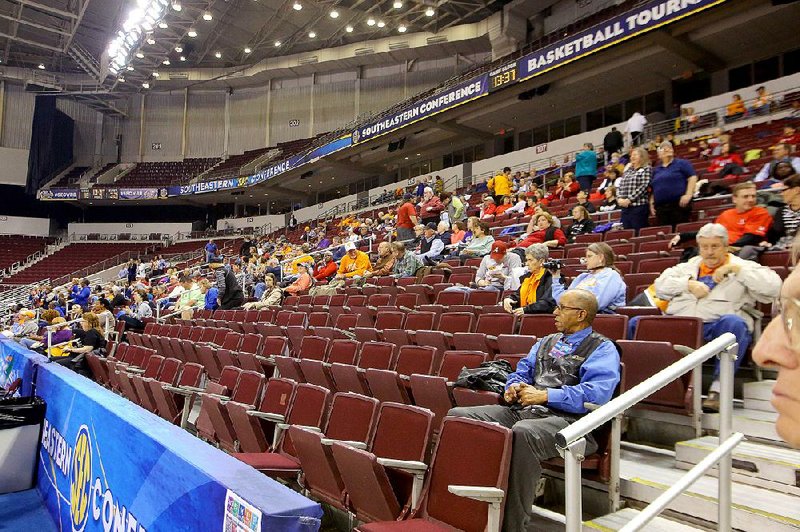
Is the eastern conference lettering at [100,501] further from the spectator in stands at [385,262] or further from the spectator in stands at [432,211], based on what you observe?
the spectator in stands at [432,211]

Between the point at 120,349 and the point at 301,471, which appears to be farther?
the point at 120,349

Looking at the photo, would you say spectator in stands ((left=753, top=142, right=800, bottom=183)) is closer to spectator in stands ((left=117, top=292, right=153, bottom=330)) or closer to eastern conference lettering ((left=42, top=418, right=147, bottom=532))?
eastern conference lettering ((left=42, top=418, right=147, bottom=532))

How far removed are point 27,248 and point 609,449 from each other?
30093mm

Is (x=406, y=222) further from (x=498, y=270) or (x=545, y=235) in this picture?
(x=498, y=270)

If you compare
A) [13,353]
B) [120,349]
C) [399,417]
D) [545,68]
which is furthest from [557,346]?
[545,68]

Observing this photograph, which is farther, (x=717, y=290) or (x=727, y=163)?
(x=727, y=163)

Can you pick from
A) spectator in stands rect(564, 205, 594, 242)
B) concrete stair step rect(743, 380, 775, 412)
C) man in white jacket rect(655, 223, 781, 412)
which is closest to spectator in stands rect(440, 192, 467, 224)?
spectator in stands rect(564, 205, 594, 242)

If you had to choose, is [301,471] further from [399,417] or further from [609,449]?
[609,449]

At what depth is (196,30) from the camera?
22.0 m

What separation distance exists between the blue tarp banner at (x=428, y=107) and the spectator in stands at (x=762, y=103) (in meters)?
5.80

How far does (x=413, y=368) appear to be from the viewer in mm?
3723

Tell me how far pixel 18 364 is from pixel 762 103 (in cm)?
1198

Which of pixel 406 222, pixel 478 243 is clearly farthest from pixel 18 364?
pixel 406 222

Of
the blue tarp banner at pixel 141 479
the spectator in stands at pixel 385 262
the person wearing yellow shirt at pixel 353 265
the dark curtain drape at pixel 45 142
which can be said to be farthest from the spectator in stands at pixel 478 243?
the dark curtain drape at pixel 45 142
